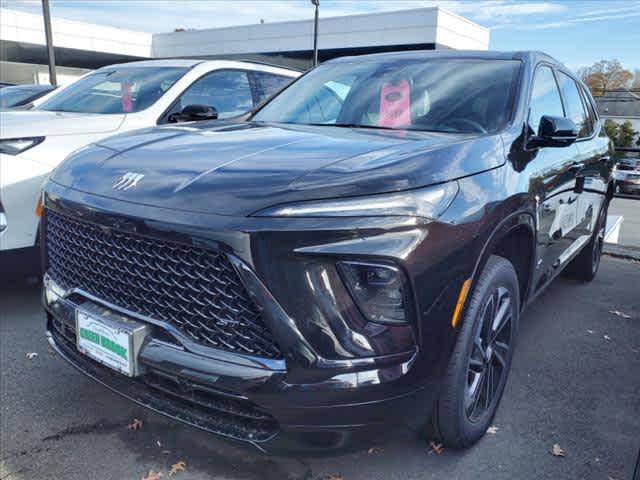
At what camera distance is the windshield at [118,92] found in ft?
15.0

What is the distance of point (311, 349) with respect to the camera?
1.71m

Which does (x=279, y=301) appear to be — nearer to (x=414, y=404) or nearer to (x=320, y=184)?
(x=320, y=184)

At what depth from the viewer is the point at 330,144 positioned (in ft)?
7.47

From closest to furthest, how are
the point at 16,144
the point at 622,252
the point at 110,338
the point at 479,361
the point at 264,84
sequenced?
the point at 110,338 < the point at 479,361 < the point at 16,144 < the point at 264,84 < the point at 622,252

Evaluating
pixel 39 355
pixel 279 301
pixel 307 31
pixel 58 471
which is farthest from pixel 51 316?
pixel 307 31

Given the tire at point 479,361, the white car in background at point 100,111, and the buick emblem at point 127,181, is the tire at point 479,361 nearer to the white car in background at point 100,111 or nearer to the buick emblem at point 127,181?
the buick emblem at point 127,181

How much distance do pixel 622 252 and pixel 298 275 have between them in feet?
20.0

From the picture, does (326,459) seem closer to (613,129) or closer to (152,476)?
(152,476)

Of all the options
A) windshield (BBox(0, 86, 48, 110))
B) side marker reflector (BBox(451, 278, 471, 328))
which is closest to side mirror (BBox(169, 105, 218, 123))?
side marker reflector (BBox(451, 278, 471, 328))

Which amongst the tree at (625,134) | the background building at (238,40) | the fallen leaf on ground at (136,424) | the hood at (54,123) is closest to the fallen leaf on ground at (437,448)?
the fallen leaf on ground at (136,424)

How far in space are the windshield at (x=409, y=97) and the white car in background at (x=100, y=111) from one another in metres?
0.98

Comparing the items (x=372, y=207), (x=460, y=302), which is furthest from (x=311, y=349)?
(x=460, y=302)

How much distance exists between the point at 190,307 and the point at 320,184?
0.59 metres

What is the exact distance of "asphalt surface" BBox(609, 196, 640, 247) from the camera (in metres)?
13.6
